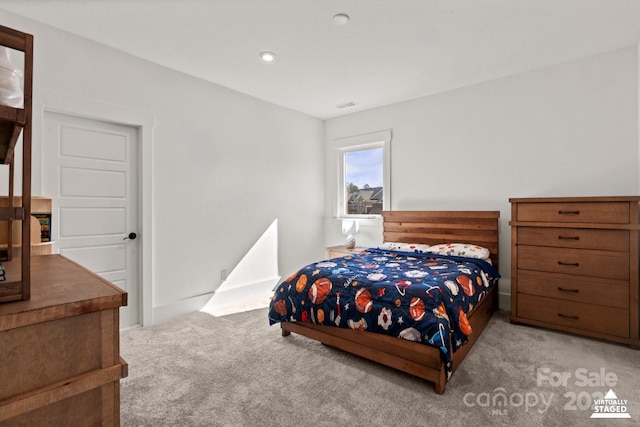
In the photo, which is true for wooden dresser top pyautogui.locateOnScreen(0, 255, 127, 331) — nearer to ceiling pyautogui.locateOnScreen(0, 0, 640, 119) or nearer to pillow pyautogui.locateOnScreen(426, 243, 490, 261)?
ceiling pyautogui.locateOnScreen(0, 0, 640, 119)

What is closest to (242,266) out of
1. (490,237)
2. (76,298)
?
(490,237)

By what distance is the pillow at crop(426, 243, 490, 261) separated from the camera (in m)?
3.39

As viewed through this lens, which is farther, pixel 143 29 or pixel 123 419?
pixel 143 29

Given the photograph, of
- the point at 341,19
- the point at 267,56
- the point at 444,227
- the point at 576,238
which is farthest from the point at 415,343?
the point at 267,56

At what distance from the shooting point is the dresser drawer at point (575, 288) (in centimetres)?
271

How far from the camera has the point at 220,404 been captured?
1.96 m

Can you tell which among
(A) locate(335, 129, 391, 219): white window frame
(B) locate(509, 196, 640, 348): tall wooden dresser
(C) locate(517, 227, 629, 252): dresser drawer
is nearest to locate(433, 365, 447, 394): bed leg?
(B) locate(509, 196, 640, 348): tall wooden dresser

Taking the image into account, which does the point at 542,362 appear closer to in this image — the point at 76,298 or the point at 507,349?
the point at 507,349

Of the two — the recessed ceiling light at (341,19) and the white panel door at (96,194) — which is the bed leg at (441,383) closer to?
the white panel door at (96,194)

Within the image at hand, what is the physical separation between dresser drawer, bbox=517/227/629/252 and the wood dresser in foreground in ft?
11.0

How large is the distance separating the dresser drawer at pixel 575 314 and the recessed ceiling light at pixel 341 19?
2.88 meters

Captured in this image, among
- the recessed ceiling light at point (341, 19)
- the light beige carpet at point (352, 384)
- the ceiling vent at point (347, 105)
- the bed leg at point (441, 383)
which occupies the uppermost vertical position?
the ceiling vent at point (347, 105)

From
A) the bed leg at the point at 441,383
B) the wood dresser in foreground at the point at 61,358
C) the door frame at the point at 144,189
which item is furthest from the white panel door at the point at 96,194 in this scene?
the bed leg at the point at 441,383

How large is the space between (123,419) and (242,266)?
7.88ft
